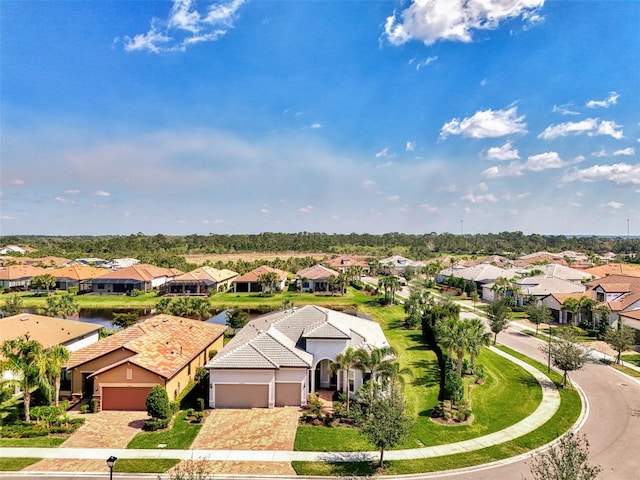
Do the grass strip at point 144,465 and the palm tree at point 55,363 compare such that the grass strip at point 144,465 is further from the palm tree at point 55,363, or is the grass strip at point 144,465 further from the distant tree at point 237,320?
the distant tree at point 237,320

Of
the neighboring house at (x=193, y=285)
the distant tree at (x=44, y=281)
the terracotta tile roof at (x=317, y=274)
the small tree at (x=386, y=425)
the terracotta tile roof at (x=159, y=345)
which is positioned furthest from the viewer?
the terracotta tile roof at (x=317, y=274)

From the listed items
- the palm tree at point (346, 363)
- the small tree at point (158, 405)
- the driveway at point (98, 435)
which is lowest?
the driveway at point (98, 435)

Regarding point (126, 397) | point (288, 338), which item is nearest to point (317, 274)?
point (288, 338)

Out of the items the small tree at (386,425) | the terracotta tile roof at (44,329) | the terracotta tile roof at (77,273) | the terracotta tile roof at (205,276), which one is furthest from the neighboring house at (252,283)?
the small tree at (386,425)

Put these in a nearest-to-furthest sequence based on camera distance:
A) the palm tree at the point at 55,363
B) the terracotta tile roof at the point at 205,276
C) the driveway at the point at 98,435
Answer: the driveway at the point at 98,435 < the palm tree at the point at 55,363 < the terracotta tile roof at the point at 205,276

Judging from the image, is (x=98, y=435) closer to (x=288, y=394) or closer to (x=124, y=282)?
(x=288, y=394)

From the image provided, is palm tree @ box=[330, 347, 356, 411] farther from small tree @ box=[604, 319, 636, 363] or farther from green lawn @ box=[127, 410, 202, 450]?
small tree @ box=[604, 319, 636, 363]
